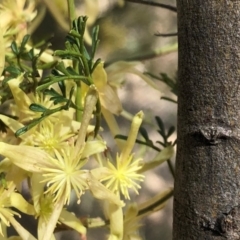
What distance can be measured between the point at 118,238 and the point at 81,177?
7 centimetres

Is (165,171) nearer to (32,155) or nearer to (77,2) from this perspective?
(77,2)

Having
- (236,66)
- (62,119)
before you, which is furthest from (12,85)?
(236,66)

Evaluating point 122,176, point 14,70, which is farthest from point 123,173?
point 14,70

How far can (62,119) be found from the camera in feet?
1.07

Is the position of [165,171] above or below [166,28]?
below

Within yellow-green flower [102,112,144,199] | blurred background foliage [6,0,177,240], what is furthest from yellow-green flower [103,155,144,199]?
blurred background foliage [6,0,177,240]

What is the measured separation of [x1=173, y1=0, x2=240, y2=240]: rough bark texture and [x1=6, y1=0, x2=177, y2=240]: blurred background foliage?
0.28m

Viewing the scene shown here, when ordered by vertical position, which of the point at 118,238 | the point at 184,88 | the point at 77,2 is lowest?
the point at 118,238

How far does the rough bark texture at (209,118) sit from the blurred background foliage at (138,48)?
0.28m

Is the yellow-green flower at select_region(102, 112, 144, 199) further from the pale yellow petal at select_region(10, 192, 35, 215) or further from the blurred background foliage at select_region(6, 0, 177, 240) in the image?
the blurred background foliage at select_region(6, 0, 177, 240)

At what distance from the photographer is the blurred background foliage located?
1.95 feet

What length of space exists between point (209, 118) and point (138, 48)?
34cm

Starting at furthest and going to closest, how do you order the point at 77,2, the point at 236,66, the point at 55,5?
the point at 77,2, the point at 55,5, the point at 236,66

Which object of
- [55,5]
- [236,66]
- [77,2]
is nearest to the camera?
[236,66]
